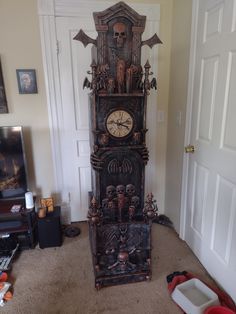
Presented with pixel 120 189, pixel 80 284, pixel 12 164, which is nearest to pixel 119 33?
pixel 120 189

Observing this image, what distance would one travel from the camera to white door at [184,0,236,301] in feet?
4.57

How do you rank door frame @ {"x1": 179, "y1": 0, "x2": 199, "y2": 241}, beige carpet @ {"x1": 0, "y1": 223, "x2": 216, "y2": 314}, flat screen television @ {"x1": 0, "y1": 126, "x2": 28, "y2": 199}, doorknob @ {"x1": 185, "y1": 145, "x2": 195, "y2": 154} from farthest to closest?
1. flat screen television @ {"x1": 0, "y1": 126, "x2": 28, "y2": 199}
2. doorknob @ {"x1": 185, "y1": 145, "x2": 195, "y2": 154}
3. door frame @ {"x1": 179, "y1": 0, "x2": 199, "y2": 241}
4. beige carpet @ {"x1": 0, "y1": 223, "x2": 216, "y2": 314}

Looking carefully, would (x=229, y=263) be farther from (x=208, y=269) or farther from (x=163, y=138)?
(x=163, y=138)

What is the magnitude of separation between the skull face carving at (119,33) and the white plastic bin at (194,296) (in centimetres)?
160

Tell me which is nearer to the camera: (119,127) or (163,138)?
(119,127)

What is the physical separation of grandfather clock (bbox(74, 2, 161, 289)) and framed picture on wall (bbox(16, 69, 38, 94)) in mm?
736

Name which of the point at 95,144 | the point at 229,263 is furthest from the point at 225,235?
the point at 95,144

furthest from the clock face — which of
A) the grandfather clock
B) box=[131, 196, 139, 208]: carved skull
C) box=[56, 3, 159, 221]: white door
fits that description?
box=[56, 3, 159, 221]: white door

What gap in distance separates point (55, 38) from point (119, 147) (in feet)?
3.95

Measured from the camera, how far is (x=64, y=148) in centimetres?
225

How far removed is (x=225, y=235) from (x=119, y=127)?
99cm

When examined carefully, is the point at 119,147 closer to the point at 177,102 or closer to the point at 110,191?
the point at 110,191

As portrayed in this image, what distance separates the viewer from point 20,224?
2.02 meters

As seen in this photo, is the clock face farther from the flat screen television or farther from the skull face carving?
the flat screen television
